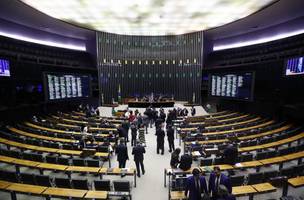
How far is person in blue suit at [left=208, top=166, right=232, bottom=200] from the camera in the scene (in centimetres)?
401

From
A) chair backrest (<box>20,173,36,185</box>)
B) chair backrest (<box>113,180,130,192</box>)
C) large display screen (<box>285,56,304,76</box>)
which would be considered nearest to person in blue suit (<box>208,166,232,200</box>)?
chair backrest (<box>113,180,130,192</box>)

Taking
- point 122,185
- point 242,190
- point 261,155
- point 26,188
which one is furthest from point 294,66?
point 26,188

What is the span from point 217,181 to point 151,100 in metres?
15.6

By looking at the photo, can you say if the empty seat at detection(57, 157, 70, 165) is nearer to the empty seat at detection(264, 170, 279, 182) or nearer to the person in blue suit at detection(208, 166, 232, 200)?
the person in blue suit at detection(208, 166, 232, 200)

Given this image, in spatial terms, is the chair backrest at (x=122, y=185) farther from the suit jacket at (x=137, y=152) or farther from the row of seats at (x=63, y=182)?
the suit jacket at (x=137, y=152)

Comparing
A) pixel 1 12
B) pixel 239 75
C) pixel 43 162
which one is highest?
pixel 1 12

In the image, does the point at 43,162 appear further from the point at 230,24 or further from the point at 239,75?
the point at 230,24

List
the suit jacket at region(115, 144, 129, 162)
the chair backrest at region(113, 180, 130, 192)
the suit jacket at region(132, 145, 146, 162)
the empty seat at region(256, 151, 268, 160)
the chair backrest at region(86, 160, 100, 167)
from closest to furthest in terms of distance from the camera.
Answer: the chair backrest at region(113, 180, 130, 192)
the chair backrest at region(86, 160, 100, 167)
the suit jacket at region(132, 145, 146, 162)
the suit jacket at region(115, 144, 129, 162)
the empty seat at region(256, 151, 268, 160)

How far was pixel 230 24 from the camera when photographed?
16391 mm

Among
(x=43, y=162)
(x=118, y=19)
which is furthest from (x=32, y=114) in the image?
(x=118, y=19)

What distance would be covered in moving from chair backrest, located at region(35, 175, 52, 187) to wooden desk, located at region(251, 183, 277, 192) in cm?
562

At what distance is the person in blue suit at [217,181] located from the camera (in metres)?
4.01

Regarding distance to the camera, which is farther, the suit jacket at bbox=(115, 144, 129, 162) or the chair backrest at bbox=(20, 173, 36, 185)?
the suit jacket at bbox=(115, 144, 129, 162)

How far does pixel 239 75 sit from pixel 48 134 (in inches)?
595
